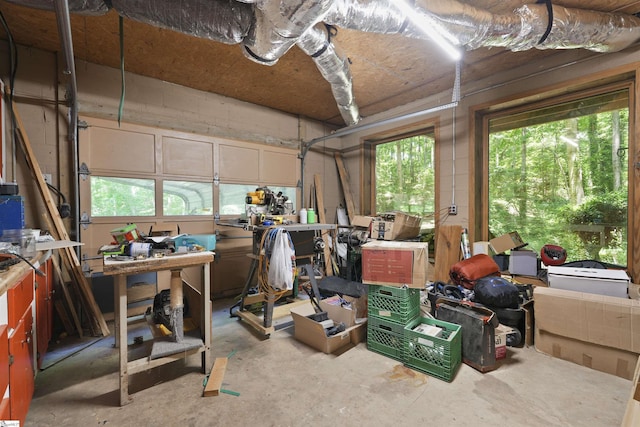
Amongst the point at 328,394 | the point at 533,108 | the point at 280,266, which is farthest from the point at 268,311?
the point at 533,108

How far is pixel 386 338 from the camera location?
2.24m

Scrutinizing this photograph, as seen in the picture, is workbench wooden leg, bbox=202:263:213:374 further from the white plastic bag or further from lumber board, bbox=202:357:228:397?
the white plastic bag

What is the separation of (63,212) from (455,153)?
4646 mm

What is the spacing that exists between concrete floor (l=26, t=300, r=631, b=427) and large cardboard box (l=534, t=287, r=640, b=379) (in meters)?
0.08

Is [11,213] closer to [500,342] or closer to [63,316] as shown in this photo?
[63,316]

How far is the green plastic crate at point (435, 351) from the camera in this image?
1.88 m

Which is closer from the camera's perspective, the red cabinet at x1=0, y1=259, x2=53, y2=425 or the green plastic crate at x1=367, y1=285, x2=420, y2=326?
the red cabinet at x1=0, y1=259, x2=53, y2=425

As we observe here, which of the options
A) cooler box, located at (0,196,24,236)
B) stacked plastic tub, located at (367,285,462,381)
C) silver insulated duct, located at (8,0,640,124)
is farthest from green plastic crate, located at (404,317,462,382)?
cooler box, located at (0,196,24,236)

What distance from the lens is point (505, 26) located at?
213 centimetres

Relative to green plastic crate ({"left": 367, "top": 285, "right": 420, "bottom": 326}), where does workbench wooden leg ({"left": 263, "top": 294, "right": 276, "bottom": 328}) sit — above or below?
below

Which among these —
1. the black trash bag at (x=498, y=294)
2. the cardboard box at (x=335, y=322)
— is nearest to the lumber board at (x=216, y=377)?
the cardboard box at (x=335, y=322)

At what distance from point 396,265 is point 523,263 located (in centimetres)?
179

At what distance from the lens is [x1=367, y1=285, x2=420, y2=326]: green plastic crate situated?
7.00 ft

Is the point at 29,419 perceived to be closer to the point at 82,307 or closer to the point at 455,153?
the point at 82,307
